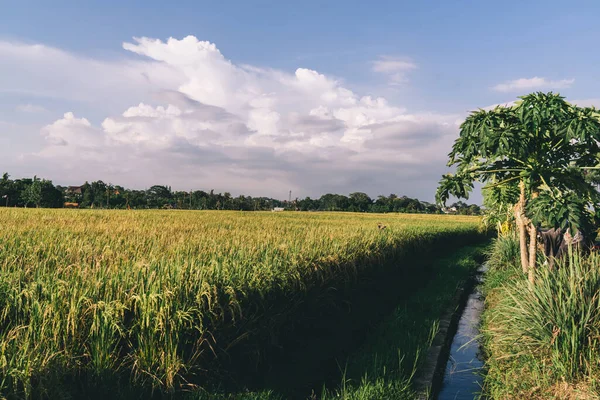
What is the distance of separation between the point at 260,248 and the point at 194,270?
2.46m

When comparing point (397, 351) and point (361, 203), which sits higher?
point (361, 203)

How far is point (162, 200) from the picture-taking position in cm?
7650

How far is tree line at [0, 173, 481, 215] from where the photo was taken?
64812mm

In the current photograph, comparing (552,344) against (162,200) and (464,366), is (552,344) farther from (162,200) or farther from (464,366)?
(162,200)

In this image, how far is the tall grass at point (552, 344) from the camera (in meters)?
4.65

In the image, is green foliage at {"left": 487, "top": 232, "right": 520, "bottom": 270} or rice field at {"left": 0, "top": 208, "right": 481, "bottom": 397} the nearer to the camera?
rice field at {"left": 0, "top": 208, "right": 481, "bottom": 397}

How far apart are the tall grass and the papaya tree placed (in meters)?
0.84

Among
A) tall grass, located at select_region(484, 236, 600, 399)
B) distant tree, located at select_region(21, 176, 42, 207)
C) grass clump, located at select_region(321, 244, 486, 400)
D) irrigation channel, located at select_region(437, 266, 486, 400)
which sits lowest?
irrigation channel, located at select_region(437, 266, 486, 400)

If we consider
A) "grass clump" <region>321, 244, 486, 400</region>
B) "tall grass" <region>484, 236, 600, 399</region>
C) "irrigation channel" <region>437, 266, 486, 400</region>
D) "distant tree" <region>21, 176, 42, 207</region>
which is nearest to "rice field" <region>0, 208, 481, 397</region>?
"grass clump" <region>321, 244, 486, 400</region>

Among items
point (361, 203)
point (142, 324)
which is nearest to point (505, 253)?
→ point (142, 324)

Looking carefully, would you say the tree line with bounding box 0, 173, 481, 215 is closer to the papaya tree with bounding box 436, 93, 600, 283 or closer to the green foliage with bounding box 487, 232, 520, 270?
the green foliage with bounding box 487, 232, 520, 270

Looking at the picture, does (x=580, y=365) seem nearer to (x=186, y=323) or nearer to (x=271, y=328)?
(x=271, y=328)

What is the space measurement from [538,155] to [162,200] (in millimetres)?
75246

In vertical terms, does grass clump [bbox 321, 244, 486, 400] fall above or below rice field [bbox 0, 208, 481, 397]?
below
